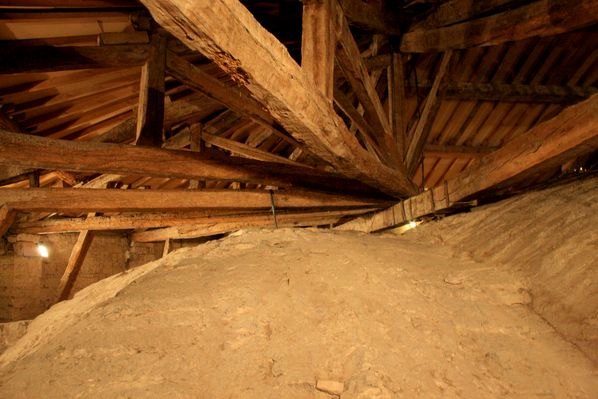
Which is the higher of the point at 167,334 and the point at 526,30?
the point at 526,30

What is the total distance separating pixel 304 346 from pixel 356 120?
89.2 inches

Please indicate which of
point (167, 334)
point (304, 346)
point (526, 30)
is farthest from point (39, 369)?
point (526, 30)

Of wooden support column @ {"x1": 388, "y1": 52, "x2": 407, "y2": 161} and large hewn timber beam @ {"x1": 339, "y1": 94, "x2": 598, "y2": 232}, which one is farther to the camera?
wooden support column @ {"x1": 388, "y1": 52, "x2": 407, "y2": 161}

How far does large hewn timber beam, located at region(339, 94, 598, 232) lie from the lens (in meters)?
2.21

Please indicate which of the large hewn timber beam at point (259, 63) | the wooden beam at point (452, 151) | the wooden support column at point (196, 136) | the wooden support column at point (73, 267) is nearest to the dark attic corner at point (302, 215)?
the large hewn timber beam at point (259, 63)

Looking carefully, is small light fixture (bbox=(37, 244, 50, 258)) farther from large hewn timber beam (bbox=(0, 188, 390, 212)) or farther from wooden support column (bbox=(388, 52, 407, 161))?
wooden support column (bbox=(388, 52, 407, 161))

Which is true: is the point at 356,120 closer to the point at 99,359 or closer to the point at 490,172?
the point at 490,172

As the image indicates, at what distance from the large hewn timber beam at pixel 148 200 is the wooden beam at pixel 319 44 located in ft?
5.67

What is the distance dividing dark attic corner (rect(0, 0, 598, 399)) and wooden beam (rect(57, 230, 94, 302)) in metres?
1.16

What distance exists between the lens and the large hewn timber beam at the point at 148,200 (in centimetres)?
297

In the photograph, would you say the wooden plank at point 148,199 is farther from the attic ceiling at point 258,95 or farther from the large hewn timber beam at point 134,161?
the large hewn timber beam at point 134,161

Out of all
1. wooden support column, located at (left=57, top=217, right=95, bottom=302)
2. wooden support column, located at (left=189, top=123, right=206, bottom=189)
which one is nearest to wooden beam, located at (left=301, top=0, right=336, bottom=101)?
wooden support column, located at (left=189, top=123, right=206, bottom=189)

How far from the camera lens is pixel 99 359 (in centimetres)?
161

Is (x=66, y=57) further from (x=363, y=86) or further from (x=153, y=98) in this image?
Answer: (x=363, y=86)
